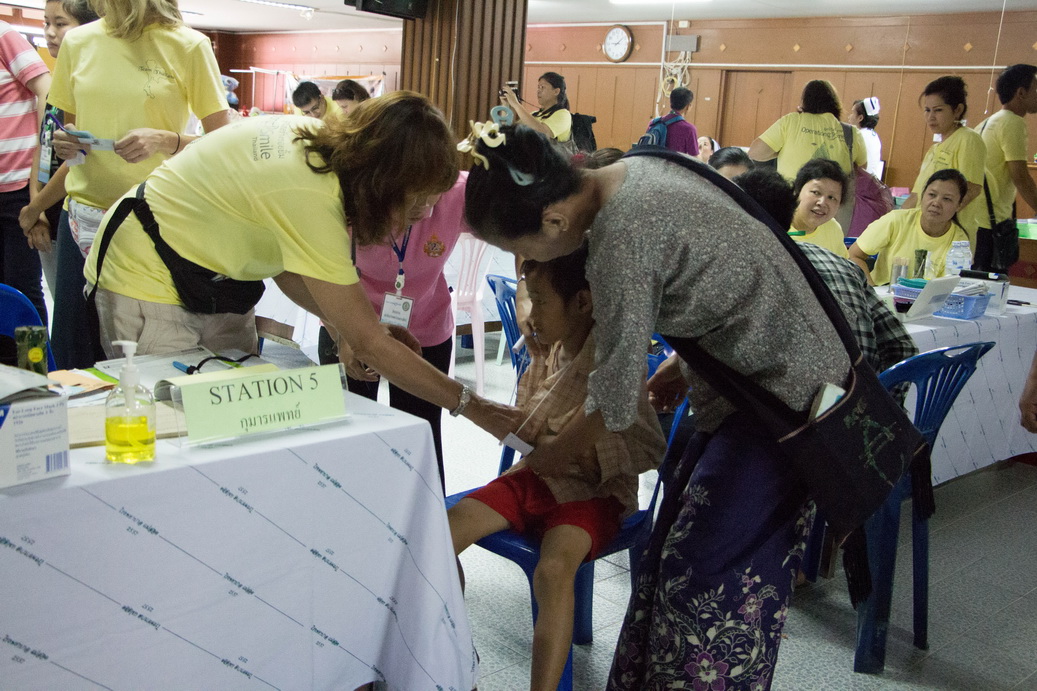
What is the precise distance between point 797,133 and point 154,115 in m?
3.54

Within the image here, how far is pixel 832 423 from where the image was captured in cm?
143

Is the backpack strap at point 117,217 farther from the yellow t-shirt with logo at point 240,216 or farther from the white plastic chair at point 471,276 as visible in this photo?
the white plastic chair at point 471,276

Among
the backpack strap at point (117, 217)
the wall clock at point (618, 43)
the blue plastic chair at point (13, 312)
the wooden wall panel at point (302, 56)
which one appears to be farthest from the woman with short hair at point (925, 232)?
the wooden wall panel at point (302, 56)

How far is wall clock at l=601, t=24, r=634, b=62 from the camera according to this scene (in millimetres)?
10812

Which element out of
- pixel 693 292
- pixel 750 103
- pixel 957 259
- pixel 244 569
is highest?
pixel 750 103

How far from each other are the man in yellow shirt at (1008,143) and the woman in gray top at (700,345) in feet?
12.2

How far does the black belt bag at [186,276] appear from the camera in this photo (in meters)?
1.65

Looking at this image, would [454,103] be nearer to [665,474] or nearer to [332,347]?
[332,347]

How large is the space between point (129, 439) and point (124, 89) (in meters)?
1.39

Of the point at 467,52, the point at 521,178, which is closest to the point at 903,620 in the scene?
the point at 521,178

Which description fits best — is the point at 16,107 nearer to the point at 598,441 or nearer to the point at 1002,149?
the point at 598,441

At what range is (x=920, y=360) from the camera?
2.12 metres

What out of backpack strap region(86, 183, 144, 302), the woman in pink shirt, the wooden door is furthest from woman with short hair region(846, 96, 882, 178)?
backpack strap region(86, 183, 144, 302)

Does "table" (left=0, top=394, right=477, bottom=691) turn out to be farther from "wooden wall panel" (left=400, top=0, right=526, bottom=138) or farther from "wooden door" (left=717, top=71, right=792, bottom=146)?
"wooden door" (left=717, top=71, right=792, bottom=146)
